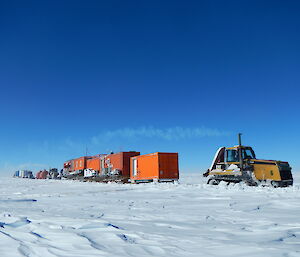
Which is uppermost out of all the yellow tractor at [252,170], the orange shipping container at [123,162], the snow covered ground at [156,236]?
the orange shipping container at [123,162]

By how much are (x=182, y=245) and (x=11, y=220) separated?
339 cm

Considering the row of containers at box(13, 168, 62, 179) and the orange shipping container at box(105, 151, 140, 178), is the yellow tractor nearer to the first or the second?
the orange shipping container at box(105, 151, 140, 178)

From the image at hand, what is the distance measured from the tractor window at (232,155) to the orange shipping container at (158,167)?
7.93 metres

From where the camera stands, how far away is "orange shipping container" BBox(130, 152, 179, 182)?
22.8m

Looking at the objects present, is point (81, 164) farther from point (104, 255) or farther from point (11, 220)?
point (104, 255)

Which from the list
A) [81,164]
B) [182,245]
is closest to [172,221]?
[182,245]

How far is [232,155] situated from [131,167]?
12741 millimetres

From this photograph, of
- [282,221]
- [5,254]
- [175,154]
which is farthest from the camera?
[175,154]

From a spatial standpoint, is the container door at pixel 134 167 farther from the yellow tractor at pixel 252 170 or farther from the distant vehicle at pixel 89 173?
the yellow tractor at pixel 252 170

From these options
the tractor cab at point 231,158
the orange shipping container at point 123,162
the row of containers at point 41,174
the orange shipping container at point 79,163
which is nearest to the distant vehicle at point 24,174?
the row of containers at point 41,174

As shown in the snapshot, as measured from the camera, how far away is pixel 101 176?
29.7 m

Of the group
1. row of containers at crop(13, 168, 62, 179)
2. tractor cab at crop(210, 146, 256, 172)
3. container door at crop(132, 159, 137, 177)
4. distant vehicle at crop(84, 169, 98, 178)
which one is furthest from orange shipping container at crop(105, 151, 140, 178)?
row of containers at crop(13, 168, 62, 179)

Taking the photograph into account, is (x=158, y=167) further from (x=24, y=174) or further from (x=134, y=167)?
(x=24, y=174)

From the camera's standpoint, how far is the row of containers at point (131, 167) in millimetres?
23000
